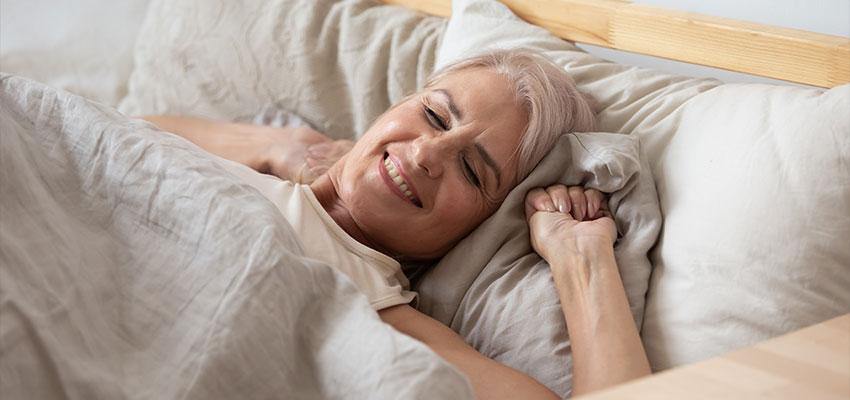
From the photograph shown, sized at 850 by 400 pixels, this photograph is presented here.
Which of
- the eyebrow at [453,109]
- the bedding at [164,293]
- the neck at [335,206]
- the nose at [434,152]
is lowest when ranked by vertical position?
the neck at [335,206]

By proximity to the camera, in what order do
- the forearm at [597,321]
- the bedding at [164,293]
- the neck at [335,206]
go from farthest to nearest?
the neck at [335,206], the forearm at [597,321], the bedding at [164,293]

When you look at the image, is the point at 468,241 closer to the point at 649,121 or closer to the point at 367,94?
the point at 649,121

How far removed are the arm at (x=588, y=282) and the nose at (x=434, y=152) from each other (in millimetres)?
133

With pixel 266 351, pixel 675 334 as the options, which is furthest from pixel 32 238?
pixel 675 334

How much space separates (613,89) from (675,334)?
470mm

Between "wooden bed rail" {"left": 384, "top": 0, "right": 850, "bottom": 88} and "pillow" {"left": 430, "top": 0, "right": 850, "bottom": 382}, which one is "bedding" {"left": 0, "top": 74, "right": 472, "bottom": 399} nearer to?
"pillow" {"left": 430, "top": 0, "right": 850, "bottom": 382}

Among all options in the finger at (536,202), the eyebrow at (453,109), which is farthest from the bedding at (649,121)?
the eyebrow at (453,109)

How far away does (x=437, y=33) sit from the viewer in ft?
6.30

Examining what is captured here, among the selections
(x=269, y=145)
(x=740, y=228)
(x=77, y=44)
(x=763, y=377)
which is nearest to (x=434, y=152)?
(x=740, y=228)

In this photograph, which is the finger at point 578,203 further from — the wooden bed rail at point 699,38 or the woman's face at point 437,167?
the wooden bed rail at point 699,38

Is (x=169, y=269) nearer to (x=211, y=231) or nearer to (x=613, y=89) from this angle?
(x=211, y=231)

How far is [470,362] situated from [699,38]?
646 mm

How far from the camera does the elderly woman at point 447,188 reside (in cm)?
142

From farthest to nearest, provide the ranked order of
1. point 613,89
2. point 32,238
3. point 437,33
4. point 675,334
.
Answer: point 437,33 → point 613,89 → point 675,334 → point 32,238
